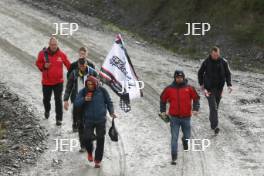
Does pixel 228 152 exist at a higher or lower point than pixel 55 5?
lower

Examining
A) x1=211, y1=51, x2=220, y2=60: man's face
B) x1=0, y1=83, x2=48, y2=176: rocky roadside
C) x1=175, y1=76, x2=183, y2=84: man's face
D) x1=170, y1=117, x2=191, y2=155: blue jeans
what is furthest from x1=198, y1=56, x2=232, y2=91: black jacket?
x1=0, y1=83, x2=48, y2=176: rocky roadside

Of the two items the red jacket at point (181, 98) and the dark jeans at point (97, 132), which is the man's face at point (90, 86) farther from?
the red jacket at point (181, 98)

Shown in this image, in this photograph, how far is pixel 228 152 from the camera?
13367 millimetres

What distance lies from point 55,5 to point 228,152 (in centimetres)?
1547

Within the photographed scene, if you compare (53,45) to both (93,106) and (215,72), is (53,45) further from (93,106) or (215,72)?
(215,72)

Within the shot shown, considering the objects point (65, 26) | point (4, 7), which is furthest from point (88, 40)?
Result: point (4, 7)

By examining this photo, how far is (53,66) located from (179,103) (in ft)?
11.2

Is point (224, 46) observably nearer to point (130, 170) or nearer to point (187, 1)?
point (187, 1)

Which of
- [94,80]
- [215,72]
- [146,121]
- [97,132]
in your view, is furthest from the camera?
[146,121]

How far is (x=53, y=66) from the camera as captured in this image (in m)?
14.2

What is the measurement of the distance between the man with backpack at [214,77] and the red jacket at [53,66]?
3188mm

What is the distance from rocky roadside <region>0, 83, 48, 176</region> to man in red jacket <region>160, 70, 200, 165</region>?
117 inches

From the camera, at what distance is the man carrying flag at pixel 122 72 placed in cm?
1286

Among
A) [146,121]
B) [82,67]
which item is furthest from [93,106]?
[146,121]
